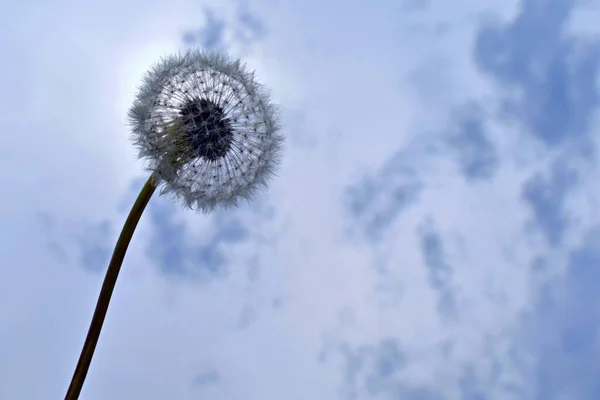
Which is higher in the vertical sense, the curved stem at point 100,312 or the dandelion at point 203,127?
the dandelion at point 203,127

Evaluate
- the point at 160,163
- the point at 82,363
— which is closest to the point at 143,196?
the point at 160,163

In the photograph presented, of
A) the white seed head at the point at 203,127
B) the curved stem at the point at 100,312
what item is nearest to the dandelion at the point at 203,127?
the white seed head at the point at 203,127

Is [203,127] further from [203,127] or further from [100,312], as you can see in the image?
[100,312]

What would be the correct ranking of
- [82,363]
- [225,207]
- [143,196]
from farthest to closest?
[225,207] → [143,196] → [82,363]

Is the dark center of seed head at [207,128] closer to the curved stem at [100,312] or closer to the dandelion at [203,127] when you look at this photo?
the dandelion at [203,127]

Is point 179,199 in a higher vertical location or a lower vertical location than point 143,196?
higher

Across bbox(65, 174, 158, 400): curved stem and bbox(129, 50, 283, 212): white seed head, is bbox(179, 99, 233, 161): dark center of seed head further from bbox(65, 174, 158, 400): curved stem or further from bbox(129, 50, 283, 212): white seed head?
bbox(65, 174, 158, 400): curved stem

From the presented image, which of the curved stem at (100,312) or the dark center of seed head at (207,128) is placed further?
the dark center of seed head at (207,128)

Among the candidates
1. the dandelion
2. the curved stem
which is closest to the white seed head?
the dandelion

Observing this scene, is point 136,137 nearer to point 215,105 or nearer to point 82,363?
point 215,105
